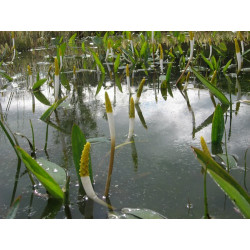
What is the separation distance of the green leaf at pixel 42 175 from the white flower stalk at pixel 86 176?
0.24 feet

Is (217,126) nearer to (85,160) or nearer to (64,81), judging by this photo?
(85,160)

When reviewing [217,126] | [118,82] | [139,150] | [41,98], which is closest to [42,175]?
[139,150]

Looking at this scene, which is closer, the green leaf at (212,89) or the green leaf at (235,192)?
the green leaf at (235,192)

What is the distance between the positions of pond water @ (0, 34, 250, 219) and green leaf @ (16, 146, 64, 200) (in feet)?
0.13

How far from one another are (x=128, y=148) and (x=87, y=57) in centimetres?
260

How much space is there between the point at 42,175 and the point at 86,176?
128 millimetres

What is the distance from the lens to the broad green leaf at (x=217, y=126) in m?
1.10

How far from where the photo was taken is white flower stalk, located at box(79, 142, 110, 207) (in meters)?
0.71

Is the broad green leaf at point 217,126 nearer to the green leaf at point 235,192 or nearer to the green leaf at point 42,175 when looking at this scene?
the green leaf at point 235,192

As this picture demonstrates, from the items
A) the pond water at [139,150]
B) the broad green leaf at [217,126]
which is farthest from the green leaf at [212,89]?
the broad green leaf at [217,126]

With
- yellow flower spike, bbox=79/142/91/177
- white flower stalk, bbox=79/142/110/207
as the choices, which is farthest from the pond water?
yellow flower spike, bbox=79/142/91/177

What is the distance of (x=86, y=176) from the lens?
0.78 meters

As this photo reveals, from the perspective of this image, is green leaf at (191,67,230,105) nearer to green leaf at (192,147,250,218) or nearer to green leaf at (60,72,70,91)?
green leaf at (192,147,250,218)
